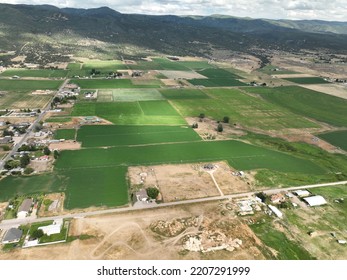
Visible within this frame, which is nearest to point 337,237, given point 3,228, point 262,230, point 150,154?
point 262,230

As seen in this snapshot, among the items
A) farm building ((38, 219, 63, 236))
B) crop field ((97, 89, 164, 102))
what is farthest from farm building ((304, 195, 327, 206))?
crop field ((97, 89, 164, 102))

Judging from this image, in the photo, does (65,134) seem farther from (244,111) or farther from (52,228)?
(244,111)

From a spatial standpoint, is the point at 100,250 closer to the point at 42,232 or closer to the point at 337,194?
the point at 42,232

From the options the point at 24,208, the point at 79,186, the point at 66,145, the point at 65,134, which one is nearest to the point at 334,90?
the point at 65,134

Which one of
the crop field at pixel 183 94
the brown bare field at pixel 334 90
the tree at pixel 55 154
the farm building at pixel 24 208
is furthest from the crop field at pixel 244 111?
the farm building at pixel 24 208

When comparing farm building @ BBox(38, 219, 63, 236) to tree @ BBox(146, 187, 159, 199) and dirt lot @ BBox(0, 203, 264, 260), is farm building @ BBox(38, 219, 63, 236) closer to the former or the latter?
dirt lot @ BBox(0, 203, 264, 260)

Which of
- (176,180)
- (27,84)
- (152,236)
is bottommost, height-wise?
(27,84)
